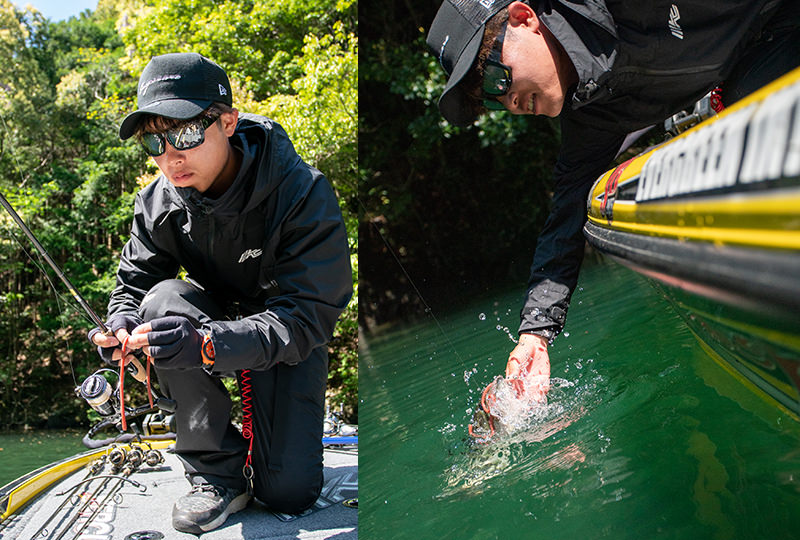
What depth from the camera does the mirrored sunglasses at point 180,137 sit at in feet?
5.93

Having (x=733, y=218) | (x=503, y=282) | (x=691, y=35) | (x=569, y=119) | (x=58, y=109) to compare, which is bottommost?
(x=503, y=282)

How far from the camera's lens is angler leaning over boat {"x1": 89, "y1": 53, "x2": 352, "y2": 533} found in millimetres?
1786

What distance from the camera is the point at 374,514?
6.32 feet

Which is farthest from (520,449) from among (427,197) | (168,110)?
(427,197)

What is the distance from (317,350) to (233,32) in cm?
878

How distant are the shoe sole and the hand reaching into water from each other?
2.85ft

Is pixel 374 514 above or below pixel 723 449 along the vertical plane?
below

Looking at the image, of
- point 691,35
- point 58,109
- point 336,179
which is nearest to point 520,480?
point 691,35

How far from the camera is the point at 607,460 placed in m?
1.80

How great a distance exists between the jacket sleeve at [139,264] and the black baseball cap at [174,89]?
36 cm

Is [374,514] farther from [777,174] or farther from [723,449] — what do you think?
[777,174]

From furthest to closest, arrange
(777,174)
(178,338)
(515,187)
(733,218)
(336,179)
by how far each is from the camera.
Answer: (515,187), (336,179), (178,338), (733,218), (777,174)

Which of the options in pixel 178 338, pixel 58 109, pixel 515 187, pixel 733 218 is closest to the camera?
pixel 733 218

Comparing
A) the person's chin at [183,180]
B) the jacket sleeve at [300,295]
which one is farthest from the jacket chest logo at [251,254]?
the person's chin at [183,180]
